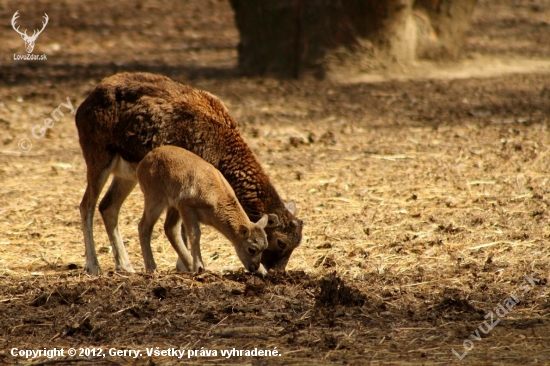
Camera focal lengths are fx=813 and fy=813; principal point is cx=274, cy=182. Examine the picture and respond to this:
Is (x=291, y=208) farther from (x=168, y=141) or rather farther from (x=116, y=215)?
(x=116, y=215)

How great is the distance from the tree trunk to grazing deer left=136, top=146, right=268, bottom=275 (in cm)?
811

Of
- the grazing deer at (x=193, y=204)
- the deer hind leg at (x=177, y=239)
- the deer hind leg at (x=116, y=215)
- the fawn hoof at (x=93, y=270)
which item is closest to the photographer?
the grazing deer at (x=193, y=204)

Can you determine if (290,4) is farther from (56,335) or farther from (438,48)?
(56,335)

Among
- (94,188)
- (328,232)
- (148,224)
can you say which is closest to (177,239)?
(148,224)

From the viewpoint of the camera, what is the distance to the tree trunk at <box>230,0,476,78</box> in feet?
47.1

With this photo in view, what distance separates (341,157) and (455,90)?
174 inches

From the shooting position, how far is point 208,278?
6352mm

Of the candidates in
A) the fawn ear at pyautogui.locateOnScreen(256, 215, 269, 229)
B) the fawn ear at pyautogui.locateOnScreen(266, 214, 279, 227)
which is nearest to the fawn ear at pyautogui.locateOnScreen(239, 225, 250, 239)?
the fawn ear at pyautogui.locateOnScreen(256, 215, 269, 229)

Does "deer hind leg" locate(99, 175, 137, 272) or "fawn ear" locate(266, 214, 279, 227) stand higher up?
"fawn ear" locate(266, 214, 279, 227)

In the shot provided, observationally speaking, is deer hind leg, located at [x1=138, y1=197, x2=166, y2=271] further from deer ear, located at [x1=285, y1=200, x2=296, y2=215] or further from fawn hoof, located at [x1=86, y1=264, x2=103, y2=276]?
deer ear, located at [x1=285, y1=200, x2=296, y2=215]

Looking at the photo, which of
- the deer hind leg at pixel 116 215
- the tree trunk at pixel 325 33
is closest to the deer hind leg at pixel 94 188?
the deer hind leg at pixel 116 215

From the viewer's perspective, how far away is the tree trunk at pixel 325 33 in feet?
47.1

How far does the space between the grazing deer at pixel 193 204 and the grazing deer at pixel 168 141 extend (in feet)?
0.69

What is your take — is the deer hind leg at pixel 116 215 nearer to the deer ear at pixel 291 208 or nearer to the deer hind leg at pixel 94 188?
the deer hind leg at pixel 94 188
